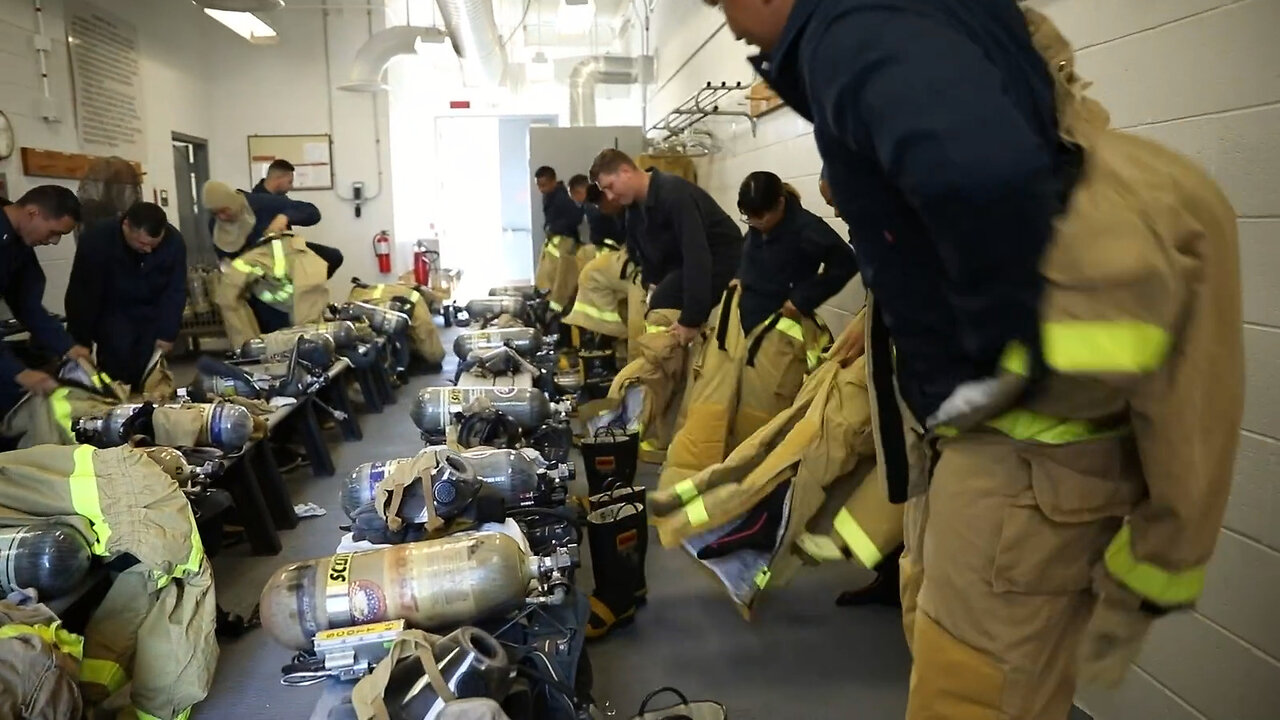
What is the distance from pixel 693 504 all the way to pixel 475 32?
6.19 m

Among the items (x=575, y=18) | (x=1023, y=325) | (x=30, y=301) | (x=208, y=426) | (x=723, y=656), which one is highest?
(x=575, y=18)

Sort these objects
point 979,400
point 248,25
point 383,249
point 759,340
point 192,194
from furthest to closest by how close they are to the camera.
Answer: point 383,249 < point 192,194 < point 248,25 < point 759,340 < point 979,400

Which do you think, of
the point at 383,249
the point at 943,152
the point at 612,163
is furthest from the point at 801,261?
the point at 383,249

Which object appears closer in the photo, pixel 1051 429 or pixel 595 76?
pixel 1051 429

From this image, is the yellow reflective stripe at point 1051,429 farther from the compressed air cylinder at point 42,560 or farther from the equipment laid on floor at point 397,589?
the compressed air cylinder at point 42,560

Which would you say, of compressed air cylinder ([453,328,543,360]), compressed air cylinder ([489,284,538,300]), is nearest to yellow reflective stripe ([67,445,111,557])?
compressed air cylinder ([453,328,543,360])

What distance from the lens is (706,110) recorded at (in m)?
5.24

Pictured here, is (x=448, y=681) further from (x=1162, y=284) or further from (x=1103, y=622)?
(x=1162, y=284)

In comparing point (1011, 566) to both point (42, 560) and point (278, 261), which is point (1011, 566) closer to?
point (42, 560)

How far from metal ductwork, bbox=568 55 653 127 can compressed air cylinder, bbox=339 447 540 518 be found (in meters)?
6.60

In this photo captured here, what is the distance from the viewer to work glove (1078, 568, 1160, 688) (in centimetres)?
113

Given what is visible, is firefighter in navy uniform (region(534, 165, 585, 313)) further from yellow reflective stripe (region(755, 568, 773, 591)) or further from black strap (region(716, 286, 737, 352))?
yellow reflective stripe (region(755, 568, 773, 591))

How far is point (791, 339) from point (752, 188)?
600 mm

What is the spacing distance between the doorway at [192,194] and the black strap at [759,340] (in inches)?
236
